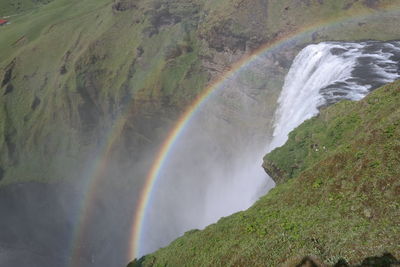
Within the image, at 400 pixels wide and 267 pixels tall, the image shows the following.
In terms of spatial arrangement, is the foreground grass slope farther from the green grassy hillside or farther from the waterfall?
the green grassy hillside

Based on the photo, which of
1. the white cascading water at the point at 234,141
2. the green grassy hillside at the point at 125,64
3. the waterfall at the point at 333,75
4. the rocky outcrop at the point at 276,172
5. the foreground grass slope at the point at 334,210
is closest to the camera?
the foreground grass slope at the point at 334,210

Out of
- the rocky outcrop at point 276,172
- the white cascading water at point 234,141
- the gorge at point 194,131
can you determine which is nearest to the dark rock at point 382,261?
the gorge at point 194,131

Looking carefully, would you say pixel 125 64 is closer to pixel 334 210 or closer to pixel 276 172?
pixel 276 172

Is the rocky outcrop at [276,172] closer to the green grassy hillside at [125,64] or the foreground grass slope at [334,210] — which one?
the foreground grass slope at [334,210]

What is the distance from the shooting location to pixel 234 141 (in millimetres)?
70312

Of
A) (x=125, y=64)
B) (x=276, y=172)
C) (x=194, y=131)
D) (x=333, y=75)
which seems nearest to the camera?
(x=276, y=172)

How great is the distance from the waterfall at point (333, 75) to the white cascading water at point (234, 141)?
0.13m

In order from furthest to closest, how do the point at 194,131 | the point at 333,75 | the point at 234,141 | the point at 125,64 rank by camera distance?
the point at 125,64, the point at 194,131, the point at 234,141, the point at 333,75

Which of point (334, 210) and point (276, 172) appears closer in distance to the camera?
point (334, 210)

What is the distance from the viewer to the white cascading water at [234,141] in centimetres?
4194

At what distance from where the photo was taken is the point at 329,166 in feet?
50.8

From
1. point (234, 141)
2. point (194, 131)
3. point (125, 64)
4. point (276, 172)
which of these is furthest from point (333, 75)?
point (125, 64)

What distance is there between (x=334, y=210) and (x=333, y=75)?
30.2 meters

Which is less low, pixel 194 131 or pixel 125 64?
pixel 125 64
